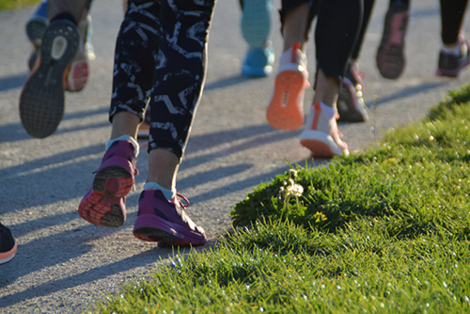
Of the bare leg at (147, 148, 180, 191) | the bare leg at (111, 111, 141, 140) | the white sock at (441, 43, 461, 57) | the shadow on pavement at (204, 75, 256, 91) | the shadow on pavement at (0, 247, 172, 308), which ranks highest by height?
the white sock at (441, 43, 461, 57)

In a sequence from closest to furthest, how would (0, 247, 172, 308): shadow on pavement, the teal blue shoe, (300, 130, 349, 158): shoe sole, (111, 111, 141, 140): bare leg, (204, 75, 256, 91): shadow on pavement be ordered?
(0, 247, 172, 308): shadow on pavement
(111, 111, 141, 140): bare leg
(300, 130, 349, 158): shoe sole
(204, 75, 256, 91): shadow on pavement
the teal blue shoe

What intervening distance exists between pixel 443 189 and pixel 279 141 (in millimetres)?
1223

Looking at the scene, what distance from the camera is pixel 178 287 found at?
4.52 feet

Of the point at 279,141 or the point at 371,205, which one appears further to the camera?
the point at 279,141

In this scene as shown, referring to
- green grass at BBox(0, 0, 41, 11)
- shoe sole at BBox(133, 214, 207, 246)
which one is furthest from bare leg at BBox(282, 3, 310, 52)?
green grass at BBox(0, 0, 41, 11)

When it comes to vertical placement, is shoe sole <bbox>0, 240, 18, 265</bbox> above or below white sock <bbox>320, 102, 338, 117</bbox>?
below

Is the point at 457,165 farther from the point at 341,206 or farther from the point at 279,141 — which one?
the point at 279,141

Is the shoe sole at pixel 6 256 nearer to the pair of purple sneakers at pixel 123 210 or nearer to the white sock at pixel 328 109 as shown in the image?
the pair of purple sneakers at pixel 123 210

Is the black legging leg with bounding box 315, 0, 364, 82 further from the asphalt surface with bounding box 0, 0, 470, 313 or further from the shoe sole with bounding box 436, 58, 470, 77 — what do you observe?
the shoe sole with bounding box 436, 58, 470, 77

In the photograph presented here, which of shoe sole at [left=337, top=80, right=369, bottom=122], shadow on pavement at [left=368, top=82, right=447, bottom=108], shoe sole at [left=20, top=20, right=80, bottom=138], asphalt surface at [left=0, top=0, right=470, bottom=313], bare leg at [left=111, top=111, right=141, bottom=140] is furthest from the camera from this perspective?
shadow on pavement at [left=368, top=82, right=447, bottom=108]

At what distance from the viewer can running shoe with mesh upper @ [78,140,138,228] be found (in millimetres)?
1729

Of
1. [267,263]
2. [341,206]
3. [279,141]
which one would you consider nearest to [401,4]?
[279,141]

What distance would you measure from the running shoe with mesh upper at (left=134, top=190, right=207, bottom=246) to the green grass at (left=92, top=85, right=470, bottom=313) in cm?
13

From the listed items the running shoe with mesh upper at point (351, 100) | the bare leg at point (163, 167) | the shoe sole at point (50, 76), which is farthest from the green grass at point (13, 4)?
the bare leg at point (163, 167)
